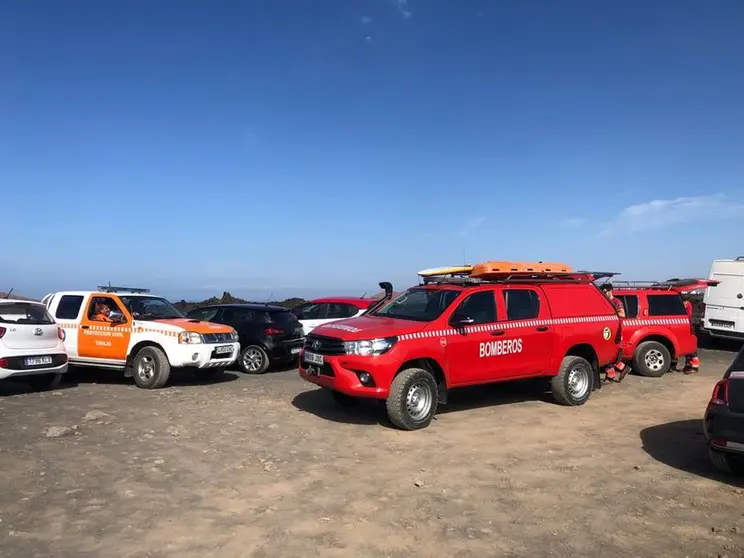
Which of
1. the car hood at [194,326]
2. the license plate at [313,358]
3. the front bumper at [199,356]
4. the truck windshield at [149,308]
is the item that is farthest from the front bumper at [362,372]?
the truck windshield at [149,308]

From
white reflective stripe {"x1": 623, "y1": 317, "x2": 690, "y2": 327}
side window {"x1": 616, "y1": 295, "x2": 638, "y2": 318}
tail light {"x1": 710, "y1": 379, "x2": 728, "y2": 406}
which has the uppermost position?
side window {"x1": 616, "y1": 295, "x2": 638, "y2": 318}

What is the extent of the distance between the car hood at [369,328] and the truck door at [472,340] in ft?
1.67

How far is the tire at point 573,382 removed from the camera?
9.28 m

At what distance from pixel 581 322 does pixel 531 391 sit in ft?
5.97

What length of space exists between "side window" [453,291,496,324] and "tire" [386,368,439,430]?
1.18 m

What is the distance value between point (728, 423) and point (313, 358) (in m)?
4.88

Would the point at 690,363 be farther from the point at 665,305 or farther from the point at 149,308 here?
the point at 149,308

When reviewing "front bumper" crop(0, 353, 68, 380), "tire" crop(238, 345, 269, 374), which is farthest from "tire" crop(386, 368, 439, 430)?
"front bumper" crop(0, 353, 68, 380)

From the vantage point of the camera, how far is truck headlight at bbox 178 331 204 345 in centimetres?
1038

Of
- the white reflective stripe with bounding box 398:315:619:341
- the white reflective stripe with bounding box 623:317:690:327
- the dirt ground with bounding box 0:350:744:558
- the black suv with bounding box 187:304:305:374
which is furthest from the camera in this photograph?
the black suv with bounding box 187:304:305:374

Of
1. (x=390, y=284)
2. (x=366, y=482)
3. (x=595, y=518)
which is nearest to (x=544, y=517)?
(x=595, y=518)

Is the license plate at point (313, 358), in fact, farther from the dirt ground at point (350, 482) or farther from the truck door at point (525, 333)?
the truck door at point (525, 333)

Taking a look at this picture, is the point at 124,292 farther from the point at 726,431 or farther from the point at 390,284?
the point at 726,431

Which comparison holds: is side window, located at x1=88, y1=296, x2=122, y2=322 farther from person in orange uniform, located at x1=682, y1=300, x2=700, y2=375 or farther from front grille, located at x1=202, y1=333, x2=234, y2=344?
person in orange uniform, located at x1=682, y1=300, x2=700, y2=375
